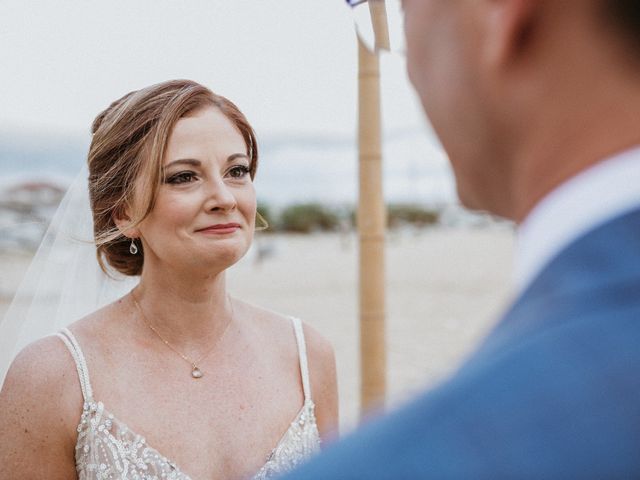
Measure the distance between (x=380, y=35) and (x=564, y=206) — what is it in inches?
47.6

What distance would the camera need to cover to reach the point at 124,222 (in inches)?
103

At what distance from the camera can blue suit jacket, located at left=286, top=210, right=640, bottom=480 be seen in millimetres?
475

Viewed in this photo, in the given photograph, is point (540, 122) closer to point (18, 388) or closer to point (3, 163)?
point (18, 388)

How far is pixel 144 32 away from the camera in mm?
3611

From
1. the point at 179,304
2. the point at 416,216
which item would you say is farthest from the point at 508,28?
the point at 416,216

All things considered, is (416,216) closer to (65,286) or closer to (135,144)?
(65,286)

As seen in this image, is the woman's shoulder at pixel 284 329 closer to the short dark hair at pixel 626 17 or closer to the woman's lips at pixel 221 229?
the woman's lips at pixel 221 229

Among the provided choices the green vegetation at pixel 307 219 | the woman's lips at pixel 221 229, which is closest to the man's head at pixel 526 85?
the woman's lips at pixel 221 229

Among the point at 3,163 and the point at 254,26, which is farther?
the point at 3,163

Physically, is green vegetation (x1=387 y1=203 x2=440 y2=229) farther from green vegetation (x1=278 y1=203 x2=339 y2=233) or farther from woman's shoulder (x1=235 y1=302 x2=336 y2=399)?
woman's shoulder (x1=235 y1=302 x2=336 y2=399)

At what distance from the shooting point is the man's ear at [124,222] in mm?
2561

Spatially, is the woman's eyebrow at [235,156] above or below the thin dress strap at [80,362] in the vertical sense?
above

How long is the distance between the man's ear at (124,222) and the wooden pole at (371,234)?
1.81 metres

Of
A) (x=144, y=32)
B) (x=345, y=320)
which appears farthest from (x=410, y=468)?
(x=345, y=320)
